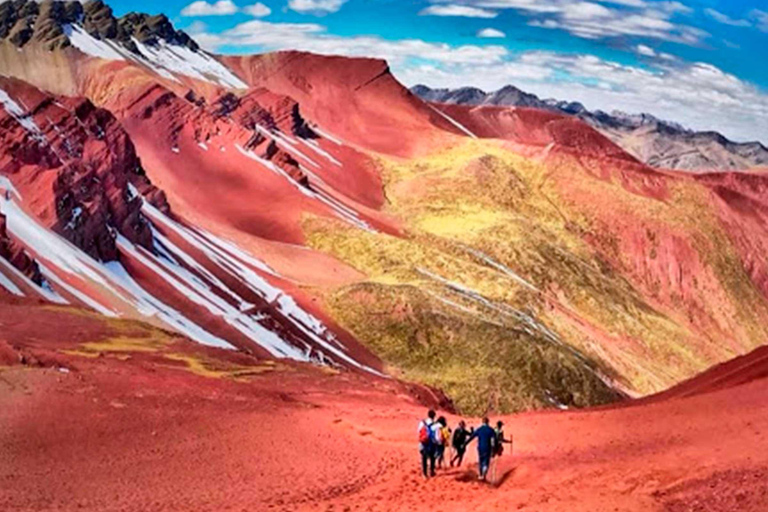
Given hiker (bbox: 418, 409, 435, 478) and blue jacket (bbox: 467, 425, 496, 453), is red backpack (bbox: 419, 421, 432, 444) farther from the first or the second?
blue jacket (bbox: 467, 425, 496, 453)

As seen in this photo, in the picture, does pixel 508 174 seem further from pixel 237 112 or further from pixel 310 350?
pixel 310 350

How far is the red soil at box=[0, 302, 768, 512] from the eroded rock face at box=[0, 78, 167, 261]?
2538 cm

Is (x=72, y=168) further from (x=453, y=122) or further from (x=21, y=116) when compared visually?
(x=453, y=122)

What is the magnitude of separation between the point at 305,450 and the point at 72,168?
136 feet

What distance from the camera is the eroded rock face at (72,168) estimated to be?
60.0m

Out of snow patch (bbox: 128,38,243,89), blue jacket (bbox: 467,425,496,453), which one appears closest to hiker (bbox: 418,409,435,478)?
blue jacket (bbox: 467,425,496,453)

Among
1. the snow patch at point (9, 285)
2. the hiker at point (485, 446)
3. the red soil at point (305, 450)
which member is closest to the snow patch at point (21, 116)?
the snow patch at point (9, 285)

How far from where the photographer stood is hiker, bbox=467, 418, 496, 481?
73.6ft

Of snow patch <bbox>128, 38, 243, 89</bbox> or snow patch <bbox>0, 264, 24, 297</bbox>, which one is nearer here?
snow patch <bbox>0, 264, 24, 297</bbox>

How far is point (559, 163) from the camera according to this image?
134 m

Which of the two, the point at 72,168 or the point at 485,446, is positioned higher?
the point at 72,168

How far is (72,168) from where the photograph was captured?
63.4m

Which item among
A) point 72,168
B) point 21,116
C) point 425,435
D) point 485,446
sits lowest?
point 425,435

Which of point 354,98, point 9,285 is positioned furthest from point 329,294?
point 354,98
